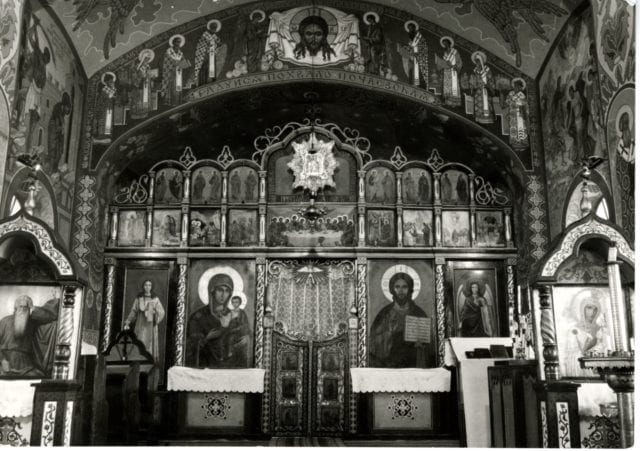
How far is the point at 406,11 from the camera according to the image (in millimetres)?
11250

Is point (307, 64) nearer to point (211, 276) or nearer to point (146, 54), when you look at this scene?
point (146, 54)

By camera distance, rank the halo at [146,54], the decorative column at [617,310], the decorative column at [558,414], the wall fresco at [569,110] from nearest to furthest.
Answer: the decorative column at [617,310] < the decorative column at [558,414] < the wall fresco at [569,110] < the halo at [146,54]

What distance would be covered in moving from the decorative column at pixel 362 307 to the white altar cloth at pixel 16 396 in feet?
17.9

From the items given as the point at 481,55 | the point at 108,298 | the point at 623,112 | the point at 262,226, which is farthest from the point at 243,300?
the point at 623,112

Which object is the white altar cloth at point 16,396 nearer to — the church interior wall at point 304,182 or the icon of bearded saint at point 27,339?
the icon of bearded saint at point 27,339

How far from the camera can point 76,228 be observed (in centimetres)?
1089

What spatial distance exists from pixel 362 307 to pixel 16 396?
5826 millimetres

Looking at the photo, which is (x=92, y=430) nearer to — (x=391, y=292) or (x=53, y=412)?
(x=53, y=412)

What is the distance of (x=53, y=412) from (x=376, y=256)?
6.20 meters

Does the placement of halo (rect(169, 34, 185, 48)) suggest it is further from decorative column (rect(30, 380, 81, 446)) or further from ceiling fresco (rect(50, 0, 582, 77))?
decorative column (rect(30, 380, 81, 446))

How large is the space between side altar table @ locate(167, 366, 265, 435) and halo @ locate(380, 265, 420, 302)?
236cm

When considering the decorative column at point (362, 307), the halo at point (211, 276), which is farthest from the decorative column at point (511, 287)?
the halo at point (211, 276)

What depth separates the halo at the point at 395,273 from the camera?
38.8ft

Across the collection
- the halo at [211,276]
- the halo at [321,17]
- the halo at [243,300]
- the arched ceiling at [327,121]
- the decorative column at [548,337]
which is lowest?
the decorative column at [548,337]
